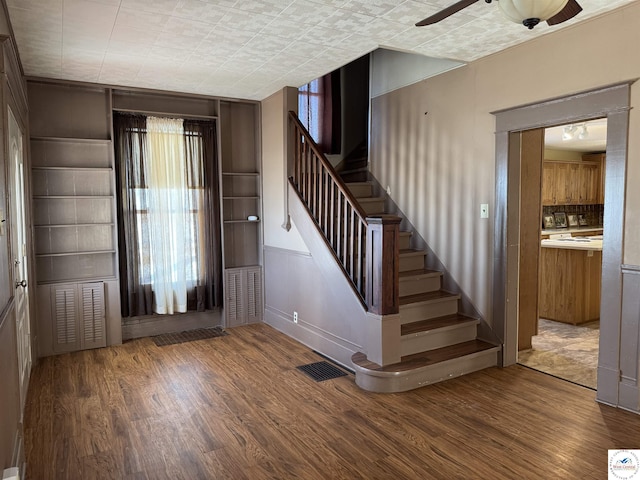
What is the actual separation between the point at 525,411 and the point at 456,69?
2857 mm

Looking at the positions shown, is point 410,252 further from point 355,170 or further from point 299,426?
point 299,426

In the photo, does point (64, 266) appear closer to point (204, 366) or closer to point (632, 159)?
point (204, 366)

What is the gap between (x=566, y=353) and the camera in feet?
14.3

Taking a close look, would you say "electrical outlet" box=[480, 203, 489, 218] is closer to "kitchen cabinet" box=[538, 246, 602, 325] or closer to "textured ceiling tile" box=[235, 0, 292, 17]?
"kitchen cabinet" box=[538, 246, 602, 325]

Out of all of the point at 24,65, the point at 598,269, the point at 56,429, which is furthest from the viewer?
the point at 598,269

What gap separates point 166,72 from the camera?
14.0 feet

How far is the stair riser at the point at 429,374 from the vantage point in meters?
3.51

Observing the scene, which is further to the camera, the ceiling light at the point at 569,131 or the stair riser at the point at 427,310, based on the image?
the ceiling light at the point at 569,131

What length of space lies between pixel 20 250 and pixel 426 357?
327 centimetres

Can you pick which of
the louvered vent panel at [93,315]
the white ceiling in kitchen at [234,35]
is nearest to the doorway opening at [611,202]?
the white ceiling in kitchen at [234,35]

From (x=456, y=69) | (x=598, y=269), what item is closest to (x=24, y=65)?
(x=456, y=69)

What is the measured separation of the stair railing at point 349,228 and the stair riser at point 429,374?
0.50 metres

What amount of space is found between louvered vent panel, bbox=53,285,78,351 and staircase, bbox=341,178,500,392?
9.30 ft

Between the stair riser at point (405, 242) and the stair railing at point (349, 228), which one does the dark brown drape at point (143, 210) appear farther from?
the stair riser at point (405, 242)
